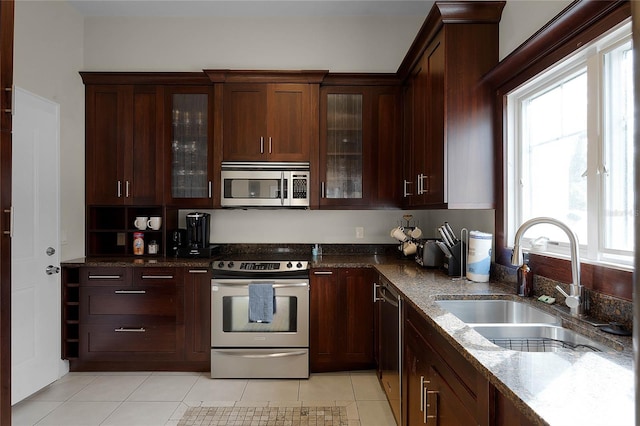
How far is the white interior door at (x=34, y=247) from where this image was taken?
2564mm

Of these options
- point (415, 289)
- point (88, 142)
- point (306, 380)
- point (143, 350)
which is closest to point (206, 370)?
point (143, 350)

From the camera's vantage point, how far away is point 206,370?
3.06 meters

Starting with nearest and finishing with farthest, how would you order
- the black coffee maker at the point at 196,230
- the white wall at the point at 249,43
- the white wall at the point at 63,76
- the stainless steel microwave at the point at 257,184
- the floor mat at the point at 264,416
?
the floor mat at the point at 264,416 < the white wall at the point at 63,76 < the stainless steel microwave at the point at 257,184 < the black coffee maker at the point at 196,230 < the white wall at the point at 249,43

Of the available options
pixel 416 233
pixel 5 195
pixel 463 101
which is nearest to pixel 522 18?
pixel 463 101

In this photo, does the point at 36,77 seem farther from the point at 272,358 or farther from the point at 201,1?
the point at 272,358

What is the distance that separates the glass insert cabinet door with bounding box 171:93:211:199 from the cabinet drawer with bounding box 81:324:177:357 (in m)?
1.17

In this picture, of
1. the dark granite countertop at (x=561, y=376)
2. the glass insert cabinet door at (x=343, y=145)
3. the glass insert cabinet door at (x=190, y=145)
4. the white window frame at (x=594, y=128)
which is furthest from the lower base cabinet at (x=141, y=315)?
the white window frame at (x=594, y=128)

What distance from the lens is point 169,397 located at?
2.65m

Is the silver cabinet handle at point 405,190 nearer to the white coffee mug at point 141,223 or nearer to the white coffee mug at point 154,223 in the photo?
the white coffee mug at point 154,223

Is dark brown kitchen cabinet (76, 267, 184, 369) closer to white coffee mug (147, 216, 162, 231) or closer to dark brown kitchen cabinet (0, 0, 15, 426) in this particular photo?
white coffee mug (147, 216, 162, 231)

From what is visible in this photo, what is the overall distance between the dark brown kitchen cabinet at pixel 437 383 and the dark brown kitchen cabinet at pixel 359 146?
61.0 inches

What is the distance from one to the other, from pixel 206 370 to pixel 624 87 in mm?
3288

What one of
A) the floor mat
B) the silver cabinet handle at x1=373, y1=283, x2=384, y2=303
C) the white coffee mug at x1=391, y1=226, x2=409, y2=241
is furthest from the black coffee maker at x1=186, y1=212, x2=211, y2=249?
the white coffee mug at x1=391, y1=226, x2=409, y2=241

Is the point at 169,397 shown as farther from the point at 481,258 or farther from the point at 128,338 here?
the point at 481,258
